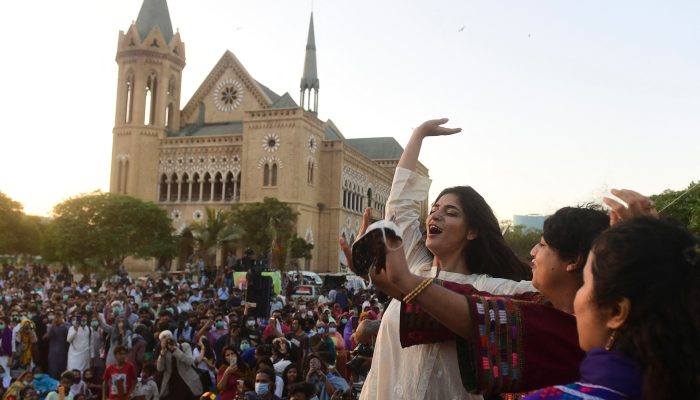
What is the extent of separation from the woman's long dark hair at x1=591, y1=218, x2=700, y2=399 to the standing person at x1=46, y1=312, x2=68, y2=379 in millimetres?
12398

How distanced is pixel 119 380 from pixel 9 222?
50.2 m

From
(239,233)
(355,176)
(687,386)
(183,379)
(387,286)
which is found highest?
(355,176)

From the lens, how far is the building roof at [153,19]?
167 feet

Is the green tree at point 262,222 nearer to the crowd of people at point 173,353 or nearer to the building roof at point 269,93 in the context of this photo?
the building roof at point 269,93

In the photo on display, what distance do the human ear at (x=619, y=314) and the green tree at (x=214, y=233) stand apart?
3974 centimetres

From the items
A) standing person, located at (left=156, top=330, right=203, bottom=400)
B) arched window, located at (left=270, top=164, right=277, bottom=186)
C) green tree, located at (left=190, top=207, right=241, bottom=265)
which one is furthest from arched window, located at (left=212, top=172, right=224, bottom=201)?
standing person, located at (left=156, top=330, right=203, bottom=400)

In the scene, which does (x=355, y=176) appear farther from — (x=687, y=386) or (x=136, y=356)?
(x=687, y=386)

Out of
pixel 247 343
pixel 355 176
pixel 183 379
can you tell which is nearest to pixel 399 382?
pixel 183 379

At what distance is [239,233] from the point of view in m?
41.0

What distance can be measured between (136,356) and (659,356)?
9.76 meters

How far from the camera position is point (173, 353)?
800cm

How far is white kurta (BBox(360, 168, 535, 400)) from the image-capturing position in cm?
220

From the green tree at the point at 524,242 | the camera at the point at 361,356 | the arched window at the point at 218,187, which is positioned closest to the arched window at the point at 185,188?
the arched window at the point at 218,187

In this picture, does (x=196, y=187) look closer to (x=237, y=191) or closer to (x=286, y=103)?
(x=237, y=191)
